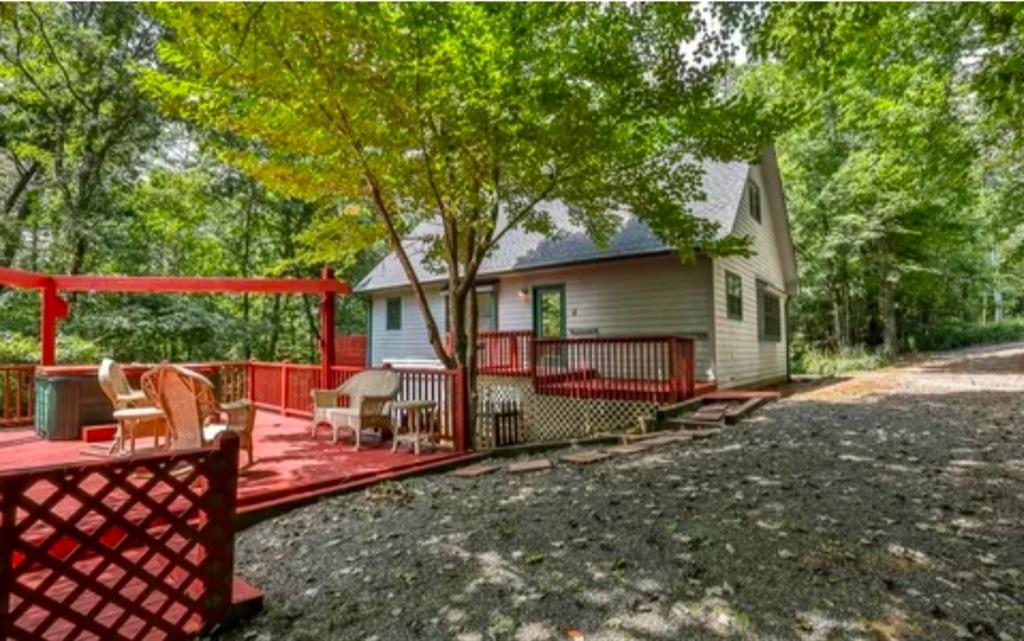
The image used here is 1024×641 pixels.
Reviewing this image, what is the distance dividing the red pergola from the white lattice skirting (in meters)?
3.18

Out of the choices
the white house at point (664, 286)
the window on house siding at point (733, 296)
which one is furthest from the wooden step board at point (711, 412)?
the window on house siding at point (733, 296)

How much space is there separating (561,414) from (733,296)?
470cm

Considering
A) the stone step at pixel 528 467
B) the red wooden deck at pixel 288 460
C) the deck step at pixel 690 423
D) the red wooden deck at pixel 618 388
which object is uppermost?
the red wooden deck at pixel 618 388

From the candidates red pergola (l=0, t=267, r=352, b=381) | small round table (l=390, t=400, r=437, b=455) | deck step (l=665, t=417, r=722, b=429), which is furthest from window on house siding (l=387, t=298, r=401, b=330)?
deck step (l=665, t=417, r=722, b=429)

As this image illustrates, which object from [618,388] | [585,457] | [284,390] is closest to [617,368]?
[618,388]

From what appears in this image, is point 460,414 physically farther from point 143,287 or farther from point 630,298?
point 143,287

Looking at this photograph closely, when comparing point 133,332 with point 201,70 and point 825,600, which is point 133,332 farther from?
point 825,600

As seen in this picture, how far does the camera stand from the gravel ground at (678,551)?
2.67 meters

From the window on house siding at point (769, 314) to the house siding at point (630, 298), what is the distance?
402 cm

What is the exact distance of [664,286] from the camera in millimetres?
10789

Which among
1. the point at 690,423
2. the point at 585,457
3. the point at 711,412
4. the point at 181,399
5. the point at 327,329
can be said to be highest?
the point at 327,329

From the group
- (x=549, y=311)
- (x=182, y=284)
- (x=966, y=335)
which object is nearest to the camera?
(x=182, y=284)

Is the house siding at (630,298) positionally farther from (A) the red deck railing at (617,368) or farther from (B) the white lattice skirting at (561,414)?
(B) the white lattice skirting at (561,414)

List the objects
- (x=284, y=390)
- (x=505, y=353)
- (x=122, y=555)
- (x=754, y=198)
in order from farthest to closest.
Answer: (x=754, y=198) < (x=505, y=353) < (x=284, y=390) < (x=122, y=555)
